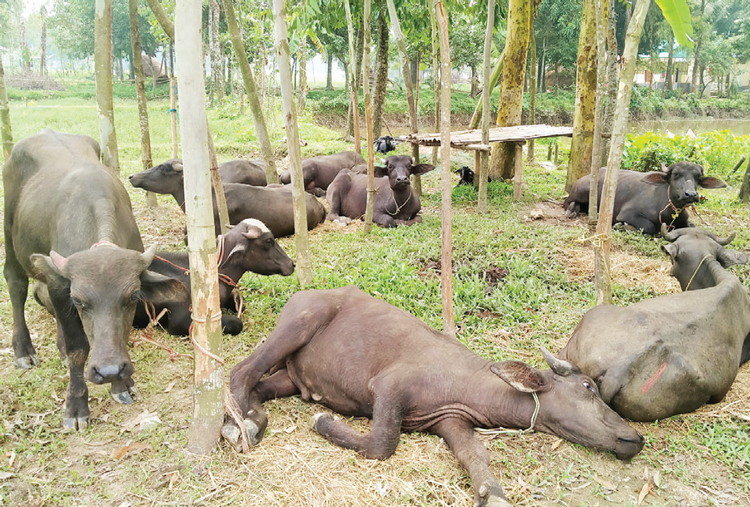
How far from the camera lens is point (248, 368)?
4078 mm

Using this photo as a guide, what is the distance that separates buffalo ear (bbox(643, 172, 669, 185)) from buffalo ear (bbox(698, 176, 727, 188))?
1.67 feet

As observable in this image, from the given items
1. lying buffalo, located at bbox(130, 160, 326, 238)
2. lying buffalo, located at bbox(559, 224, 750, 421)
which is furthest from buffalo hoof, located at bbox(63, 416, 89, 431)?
lying buffalo, located at bbox(130, 160, 326, 238)

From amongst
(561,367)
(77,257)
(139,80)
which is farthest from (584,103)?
(77,257)

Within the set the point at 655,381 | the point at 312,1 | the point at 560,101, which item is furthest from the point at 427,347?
the point at 560,101

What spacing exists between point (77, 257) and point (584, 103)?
33.9 feet

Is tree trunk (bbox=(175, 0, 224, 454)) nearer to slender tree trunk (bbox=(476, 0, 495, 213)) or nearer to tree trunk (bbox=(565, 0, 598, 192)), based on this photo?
slender tree trunk (bbox=(476, 0, 495, 213))

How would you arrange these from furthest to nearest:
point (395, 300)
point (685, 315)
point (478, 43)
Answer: point (478, 43) → point (395, 300) → point (685, 315)

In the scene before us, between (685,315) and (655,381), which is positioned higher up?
(685,315)

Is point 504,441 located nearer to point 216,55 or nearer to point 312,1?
point 312,1

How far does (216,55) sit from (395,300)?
24463 millimetres

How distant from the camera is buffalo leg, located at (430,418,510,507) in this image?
3143 mm

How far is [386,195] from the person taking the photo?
1031 cm

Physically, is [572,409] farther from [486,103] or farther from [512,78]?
[512,78]

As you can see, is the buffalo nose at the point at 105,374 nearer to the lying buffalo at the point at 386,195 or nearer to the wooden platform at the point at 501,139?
the lying buffalo at the point at 386,195
